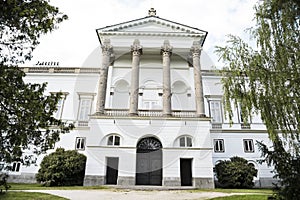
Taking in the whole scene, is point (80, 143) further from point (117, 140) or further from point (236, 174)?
point (236, 174)

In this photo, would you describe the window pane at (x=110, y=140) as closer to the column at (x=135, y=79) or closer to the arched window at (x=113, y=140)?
the arched window at (x=113, y=140)

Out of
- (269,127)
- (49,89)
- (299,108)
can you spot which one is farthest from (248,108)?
(49,89)

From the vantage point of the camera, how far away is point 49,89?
27.7 metres

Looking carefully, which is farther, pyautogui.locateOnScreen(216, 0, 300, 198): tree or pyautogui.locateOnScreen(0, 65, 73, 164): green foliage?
pyautogui.locateOnScreen(216, 0, 300, 198): tree

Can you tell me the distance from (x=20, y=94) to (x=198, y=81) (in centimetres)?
1731

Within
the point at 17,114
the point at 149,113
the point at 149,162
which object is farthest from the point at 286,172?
the point at 149,113

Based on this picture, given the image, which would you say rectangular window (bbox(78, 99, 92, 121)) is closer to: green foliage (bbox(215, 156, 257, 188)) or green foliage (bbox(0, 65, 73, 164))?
green foliage (bbox(215, 156, 257, 188))

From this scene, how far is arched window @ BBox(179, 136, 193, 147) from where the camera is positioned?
19875mm

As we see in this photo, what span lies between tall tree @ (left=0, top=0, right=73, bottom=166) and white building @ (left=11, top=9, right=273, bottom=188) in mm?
8558

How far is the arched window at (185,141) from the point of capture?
1988 cm

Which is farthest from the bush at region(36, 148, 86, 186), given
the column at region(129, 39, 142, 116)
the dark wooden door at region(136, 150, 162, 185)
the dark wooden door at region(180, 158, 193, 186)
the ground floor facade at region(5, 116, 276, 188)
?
the dark wooden door at region(180, 158, 193, 186)

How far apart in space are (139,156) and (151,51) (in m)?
10.4

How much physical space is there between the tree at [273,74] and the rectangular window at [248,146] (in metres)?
14.9

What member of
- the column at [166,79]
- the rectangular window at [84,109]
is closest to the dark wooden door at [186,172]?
the column at [166,79]
